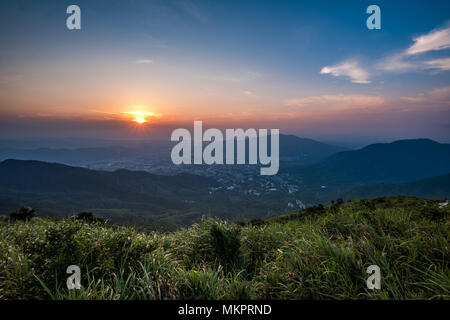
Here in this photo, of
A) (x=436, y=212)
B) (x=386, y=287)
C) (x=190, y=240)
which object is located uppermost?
(x=436, y=212)

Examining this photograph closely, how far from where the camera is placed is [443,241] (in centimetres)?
372

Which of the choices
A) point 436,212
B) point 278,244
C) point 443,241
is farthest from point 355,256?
point 436,212

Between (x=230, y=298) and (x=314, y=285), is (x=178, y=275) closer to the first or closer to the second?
(x=230, y=298)

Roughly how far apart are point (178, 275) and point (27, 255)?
110 inches

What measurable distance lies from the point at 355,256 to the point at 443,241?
1.56 metres

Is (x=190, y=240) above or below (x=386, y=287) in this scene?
below
